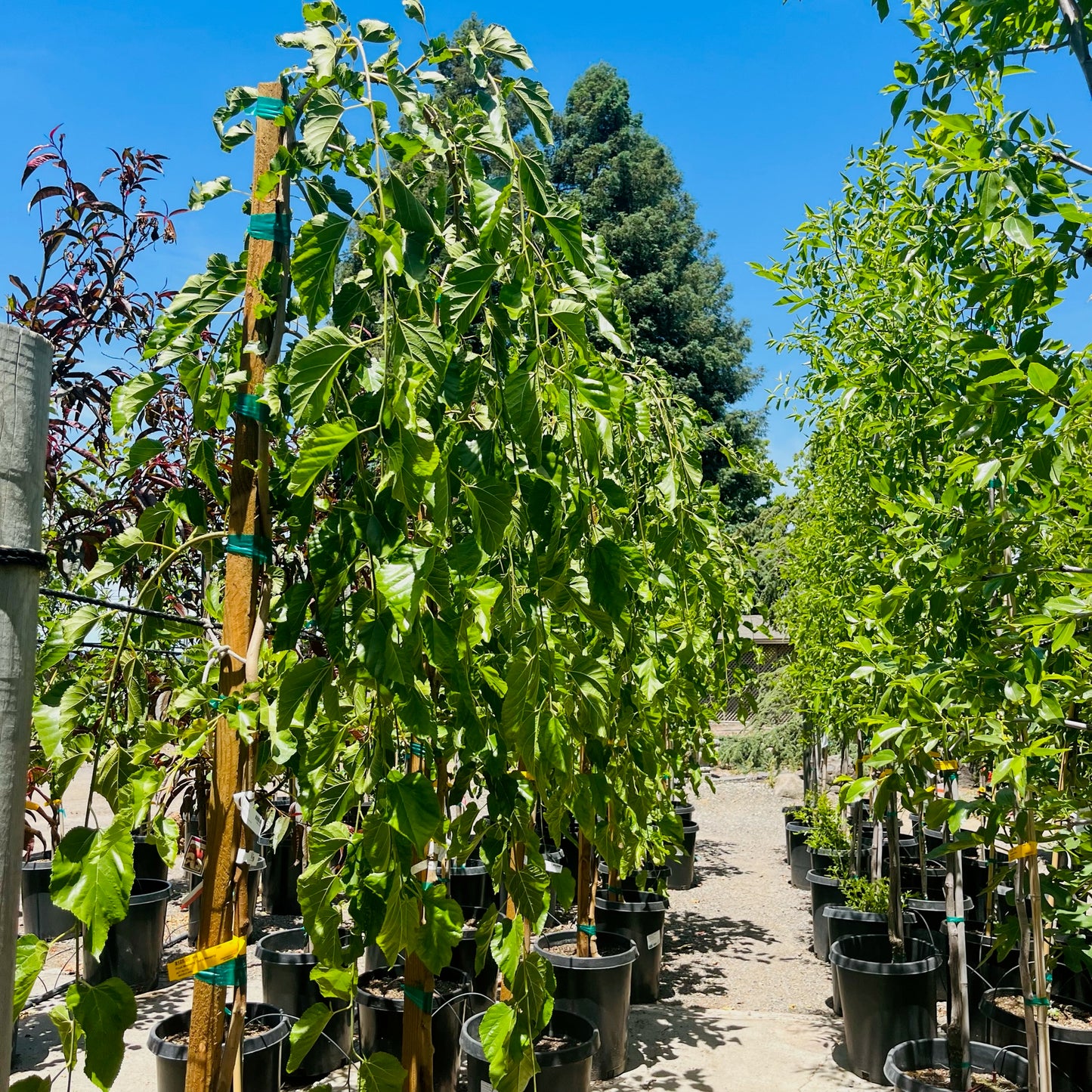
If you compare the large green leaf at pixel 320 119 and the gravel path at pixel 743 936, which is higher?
the large green leaf at pixel 320 119

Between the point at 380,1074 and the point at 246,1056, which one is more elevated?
the point at 380,1074

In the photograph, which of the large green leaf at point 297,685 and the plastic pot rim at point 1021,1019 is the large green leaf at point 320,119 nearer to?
the large green leaf at point 297,685

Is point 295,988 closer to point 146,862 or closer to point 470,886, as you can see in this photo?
point 470,886

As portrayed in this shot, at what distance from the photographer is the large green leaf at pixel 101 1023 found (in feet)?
3.63

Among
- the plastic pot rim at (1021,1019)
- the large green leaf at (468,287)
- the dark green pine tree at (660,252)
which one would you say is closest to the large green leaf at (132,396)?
the large green leaf at (468,287)

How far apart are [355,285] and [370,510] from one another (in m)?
0.33

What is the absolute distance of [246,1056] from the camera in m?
2.84

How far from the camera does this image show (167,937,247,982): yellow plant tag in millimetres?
1332

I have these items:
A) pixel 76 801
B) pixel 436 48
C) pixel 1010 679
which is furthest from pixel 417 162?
pixel 76 801

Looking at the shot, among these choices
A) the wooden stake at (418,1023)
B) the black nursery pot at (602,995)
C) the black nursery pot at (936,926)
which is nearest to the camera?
the wooden stake at (418,1023)

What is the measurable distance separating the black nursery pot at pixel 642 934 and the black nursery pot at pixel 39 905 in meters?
2.91

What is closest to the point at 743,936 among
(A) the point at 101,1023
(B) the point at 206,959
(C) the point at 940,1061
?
(C) the point at 940,1061

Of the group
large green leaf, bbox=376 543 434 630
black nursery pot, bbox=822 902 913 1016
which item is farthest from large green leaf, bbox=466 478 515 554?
black nursery pot, bbox=822 902 913 1016

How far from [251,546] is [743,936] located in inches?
216
